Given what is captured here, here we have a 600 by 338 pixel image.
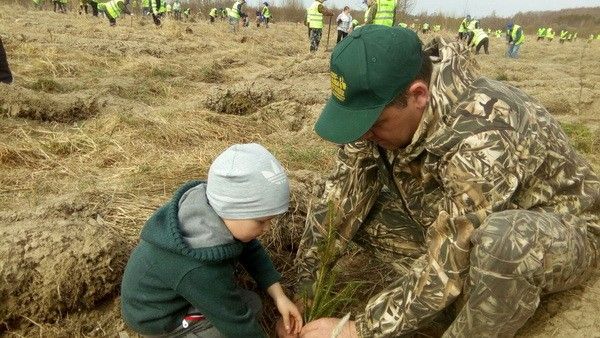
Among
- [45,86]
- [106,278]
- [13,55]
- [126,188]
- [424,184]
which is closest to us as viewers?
[424,184]

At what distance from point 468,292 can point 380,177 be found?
0.67m

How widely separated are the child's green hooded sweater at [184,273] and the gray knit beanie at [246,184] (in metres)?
0.10

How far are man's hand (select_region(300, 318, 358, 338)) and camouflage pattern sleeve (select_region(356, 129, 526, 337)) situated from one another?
0.40ft

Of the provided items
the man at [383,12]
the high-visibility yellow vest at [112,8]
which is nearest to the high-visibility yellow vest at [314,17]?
the man at [383,12]

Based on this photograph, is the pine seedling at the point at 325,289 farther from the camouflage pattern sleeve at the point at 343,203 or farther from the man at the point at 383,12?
the man at the point at 383,12

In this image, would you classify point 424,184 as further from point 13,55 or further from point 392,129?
point 13,55

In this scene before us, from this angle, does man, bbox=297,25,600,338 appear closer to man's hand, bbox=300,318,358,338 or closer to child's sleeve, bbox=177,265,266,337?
man's hand, bbox=300,318,358,338

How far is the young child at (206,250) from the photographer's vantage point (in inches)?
60.4

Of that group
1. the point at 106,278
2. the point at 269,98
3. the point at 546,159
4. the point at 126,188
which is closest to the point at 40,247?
the point at 106,278

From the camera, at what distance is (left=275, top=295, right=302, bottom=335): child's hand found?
6.06 ft

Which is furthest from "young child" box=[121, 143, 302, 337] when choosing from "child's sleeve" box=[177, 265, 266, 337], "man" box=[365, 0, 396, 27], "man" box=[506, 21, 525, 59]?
"man" box=[506, 21, 525, 59]

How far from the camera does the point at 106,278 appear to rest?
6.61ft

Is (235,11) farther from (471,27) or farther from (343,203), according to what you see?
(343,203)

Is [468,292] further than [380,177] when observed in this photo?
No
